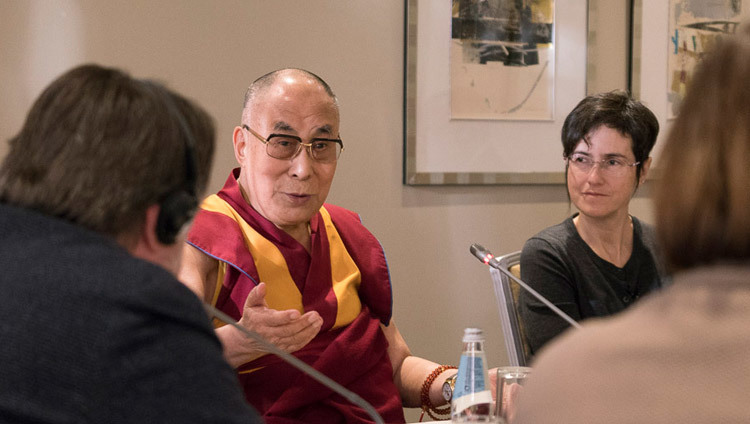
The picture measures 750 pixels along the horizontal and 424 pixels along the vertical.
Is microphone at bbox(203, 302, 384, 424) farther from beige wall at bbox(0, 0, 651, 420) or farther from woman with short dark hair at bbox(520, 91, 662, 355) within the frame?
beige wall at bbox(0, 0, 651, 420)

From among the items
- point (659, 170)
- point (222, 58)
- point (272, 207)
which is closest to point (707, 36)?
point (222, 58)

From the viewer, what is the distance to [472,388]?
4.65 ft

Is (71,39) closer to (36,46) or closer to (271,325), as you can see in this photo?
(36,46)

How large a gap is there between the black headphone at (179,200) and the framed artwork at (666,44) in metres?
2.49

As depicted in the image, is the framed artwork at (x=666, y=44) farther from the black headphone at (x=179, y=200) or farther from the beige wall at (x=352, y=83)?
the black headphone at (x=179, y=200)

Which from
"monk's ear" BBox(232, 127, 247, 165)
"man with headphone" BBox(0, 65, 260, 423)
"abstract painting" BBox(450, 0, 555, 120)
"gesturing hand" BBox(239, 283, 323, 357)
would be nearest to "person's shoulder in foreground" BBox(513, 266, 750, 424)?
"man with headphone" BBox(0, 65, 260, 423)

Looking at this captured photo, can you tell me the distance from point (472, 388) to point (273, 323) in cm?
41

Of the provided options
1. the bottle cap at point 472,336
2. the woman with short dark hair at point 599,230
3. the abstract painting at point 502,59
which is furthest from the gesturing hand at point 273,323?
the abstract painting at point 502,59

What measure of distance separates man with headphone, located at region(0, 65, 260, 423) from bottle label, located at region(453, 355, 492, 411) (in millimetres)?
613

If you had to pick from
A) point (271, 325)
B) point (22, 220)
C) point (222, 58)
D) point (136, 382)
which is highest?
point (222, 58)

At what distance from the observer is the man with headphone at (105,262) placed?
2.53 feet

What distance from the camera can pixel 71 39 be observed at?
2346 mm

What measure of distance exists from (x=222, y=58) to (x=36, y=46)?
536 millimetres

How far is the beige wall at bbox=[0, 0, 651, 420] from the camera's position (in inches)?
92.1
